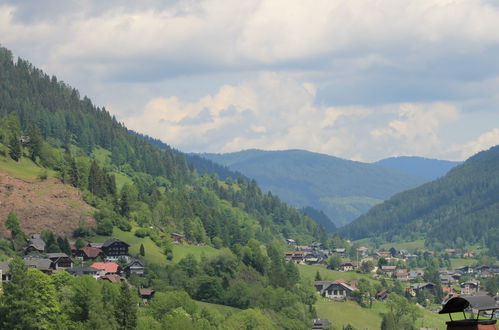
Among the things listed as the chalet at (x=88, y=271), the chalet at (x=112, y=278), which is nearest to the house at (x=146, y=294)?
the chalet at (x=112, y=278)

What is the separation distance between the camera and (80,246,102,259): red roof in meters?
186

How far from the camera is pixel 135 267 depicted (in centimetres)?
18525

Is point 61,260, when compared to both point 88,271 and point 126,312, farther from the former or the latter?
point 126,312

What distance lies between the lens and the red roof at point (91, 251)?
186 m

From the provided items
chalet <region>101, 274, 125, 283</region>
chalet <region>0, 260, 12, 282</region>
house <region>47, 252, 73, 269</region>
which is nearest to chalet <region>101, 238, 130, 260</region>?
house <region>47, 252, 73, 269</region>

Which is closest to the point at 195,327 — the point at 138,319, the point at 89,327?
the point at 138,319

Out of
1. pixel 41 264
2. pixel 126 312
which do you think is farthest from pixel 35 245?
pixel 126 312

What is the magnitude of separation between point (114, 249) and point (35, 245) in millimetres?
18140

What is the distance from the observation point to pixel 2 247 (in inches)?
6919

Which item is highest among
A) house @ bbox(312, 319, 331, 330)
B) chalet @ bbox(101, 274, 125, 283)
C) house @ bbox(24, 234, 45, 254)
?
house @ bbox(24, 234, 45, 254)

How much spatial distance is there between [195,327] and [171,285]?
194 feet

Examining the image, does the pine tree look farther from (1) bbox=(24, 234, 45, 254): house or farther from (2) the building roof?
(2) the building roof

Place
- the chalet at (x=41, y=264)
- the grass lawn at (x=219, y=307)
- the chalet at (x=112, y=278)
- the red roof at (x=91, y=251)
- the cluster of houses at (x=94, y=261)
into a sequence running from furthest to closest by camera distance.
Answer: the red roof at (x=91, y=251) → the grass lawn at (x=219, y=307) → the chalet at (x=112, y=278) → the cluster of houses at (x=94, y=261) → the chalet at (x=41, y=264)

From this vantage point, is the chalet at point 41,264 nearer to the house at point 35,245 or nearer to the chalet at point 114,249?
the house at point 35,245
